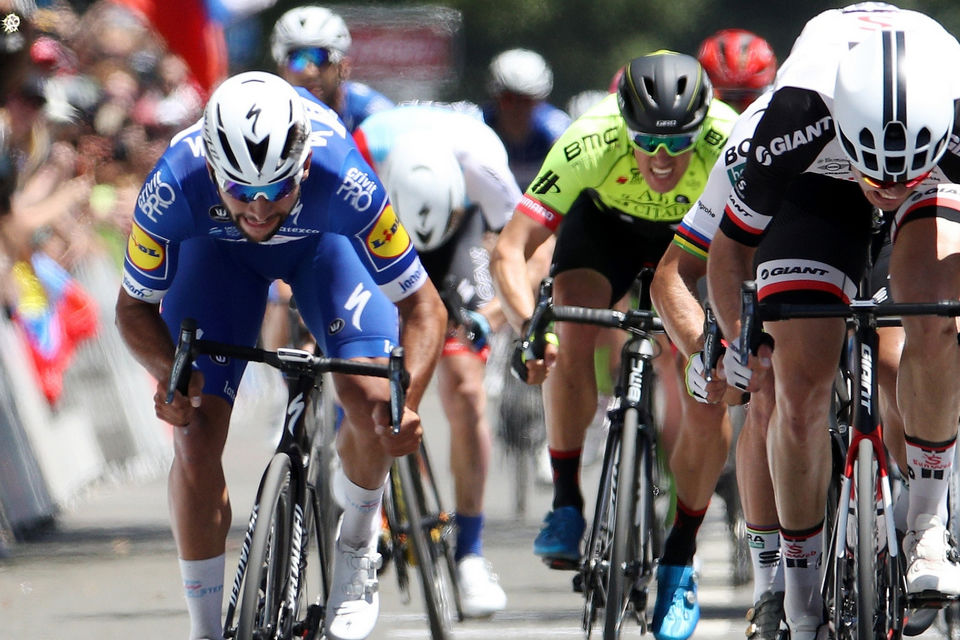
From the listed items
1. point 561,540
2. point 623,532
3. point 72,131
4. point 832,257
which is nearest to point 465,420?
point 561,540

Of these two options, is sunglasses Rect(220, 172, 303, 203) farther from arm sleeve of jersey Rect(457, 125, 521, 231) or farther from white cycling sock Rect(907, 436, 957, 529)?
arm sleeve of jersey Rect(457, 125, 521, 231)

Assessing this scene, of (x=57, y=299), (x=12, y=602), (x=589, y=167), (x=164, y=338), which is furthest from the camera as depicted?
(x=57, y=299)

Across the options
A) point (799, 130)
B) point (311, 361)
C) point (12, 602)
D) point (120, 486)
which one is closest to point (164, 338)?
point (311, 361)

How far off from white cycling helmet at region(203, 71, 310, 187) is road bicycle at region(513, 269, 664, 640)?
125cm

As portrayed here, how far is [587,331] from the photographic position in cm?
699

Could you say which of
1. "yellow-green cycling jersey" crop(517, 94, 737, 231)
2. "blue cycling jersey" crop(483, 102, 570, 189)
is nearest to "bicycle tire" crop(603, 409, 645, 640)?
"yellow-green cycling jersey" crop(517, 94, 737, 231)

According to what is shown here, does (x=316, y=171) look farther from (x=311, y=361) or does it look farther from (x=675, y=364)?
(x=675, y=364)

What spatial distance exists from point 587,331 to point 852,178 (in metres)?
1.70

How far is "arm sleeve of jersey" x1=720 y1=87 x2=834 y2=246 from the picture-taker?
16.6ft

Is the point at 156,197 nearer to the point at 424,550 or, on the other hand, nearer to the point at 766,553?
the point at 424,550

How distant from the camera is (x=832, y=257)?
5.51 metres

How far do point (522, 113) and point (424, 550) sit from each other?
5254 millimetres

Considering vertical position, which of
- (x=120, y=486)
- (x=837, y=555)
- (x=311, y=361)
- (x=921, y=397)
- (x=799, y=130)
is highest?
(x=799, y=130)

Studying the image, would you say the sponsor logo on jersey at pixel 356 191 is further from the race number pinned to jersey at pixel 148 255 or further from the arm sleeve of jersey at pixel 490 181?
the arm sleeve of jersey at pixel 490 181
